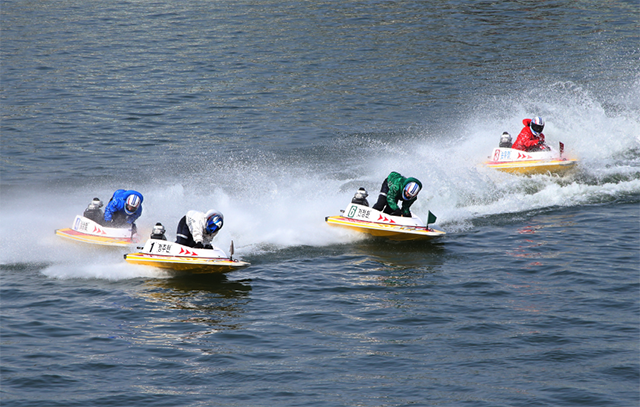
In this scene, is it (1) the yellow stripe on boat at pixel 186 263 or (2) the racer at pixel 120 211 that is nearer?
(1) the yellow stripe on boat at pixel 186 263

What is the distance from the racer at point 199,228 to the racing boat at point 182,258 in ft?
0.55

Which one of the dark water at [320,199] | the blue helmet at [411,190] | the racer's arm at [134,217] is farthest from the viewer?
the blue helmet at [411,190]

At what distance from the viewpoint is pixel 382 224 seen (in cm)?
1823

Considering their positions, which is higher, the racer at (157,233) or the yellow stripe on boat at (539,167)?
the yellow stripe on boat at (539,167)

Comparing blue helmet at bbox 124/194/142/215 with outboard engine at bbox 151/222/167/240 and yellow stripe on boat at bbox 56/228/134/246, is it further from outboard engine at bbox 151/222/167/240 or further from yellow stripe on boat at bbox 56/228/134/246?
outboard engine at bbox 151/222/167/240

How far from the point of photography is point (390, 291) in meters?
15.4

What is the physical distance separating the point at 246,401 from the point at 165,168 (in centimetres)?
1370

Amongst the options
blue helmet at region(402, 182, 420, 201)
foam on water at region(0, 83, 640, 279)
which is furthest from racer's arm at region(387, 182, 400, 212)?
foam on water at region(0, 83, 640, 279)

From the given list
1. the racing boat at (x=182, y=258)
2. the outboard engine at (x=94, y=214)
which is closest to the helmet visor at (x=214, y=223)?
the racing boat at (x=182, y=258)

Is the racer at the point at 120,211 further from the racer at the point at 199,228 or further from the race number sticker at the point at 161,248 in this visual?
the racer at the point at 199,228

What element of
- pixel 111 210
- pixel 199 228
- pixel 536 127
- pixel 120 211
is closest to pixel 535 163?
pixel 536 127

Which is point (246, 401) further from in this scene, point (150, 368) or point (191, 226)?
point (191, 226)

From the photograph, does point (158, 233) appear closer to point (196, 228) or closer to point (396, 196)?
point (196, 228)

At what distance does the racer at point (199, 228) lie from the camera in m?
15.6
